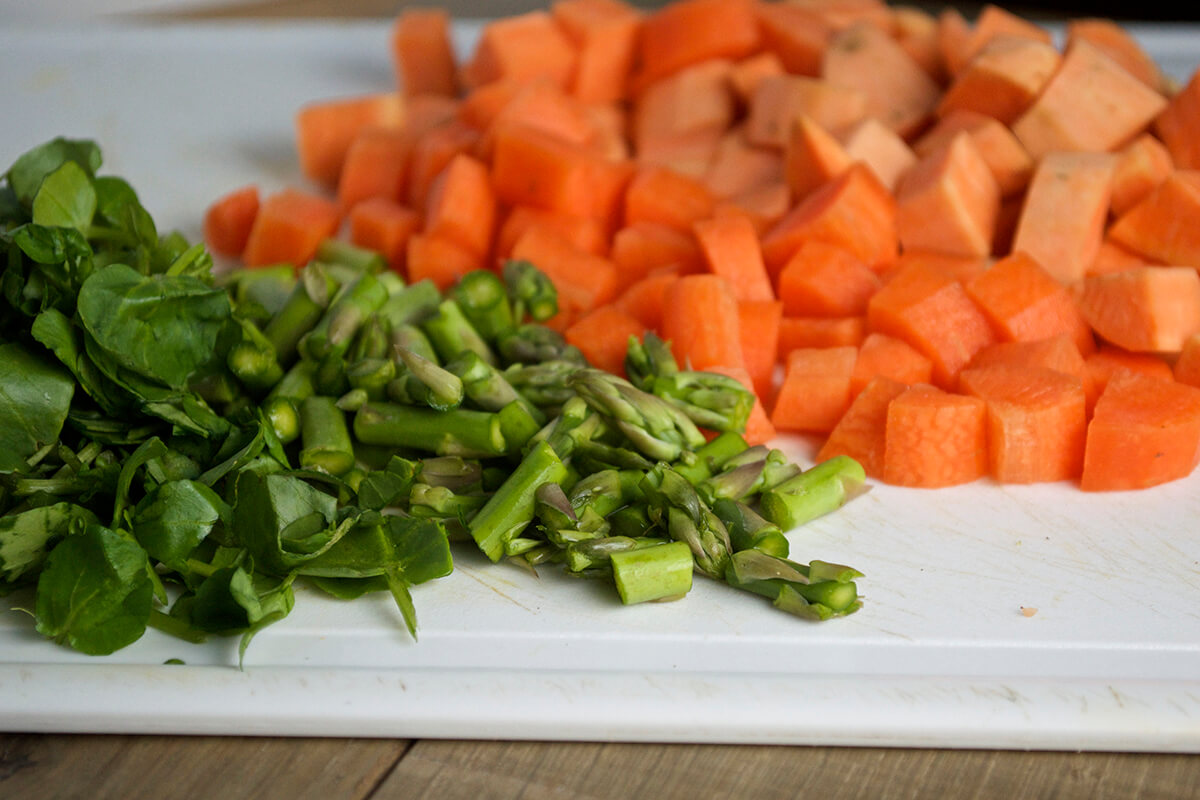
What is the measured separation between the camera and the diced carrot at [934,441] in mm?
1933

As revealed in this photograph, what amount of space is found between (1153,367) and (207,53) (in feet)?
10.2

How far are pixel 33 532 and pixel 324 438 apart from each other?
46cm

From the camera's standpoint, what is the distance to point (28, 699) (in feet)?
4.89

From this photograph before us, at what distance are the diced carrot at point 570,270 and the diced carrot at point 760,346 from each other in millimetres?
383

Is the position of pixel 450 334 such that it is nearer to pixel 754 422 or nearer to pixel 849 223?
pixel 754 422

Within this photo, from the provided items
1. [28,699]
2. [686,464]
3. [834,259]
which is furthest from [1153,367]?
[28,699]

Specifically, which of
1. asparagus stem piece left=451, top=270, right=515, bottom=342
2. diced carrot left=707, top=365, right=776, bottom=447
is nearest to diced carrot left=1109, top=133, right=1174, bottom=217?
diced carrot left=707, top=365, right=776, bottom=447

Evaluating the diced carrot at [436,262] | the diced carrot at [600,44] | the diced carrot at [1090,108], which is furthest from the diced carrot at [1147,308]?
the diced carrot at [600,44]

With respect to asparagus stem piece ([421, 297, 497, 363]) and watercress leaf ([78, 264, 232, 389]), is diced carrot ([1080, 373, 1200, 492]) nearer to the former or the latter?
asparagus stem piece ([421, 297, 497, 363])

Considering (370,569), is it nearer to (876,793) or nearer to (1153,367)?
(876,793)

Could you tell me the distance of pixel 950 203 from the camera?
8.25 ft

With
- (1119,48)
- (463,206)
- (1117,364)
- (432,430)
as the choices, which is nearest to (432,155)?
(463,206)

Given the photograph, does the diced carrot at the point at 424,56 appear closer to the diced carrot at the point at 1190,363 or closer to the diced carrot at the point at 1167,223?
the diced carrot at the point at 1167,223

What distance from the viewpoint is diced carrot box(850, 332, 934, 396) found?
7.01 feet
